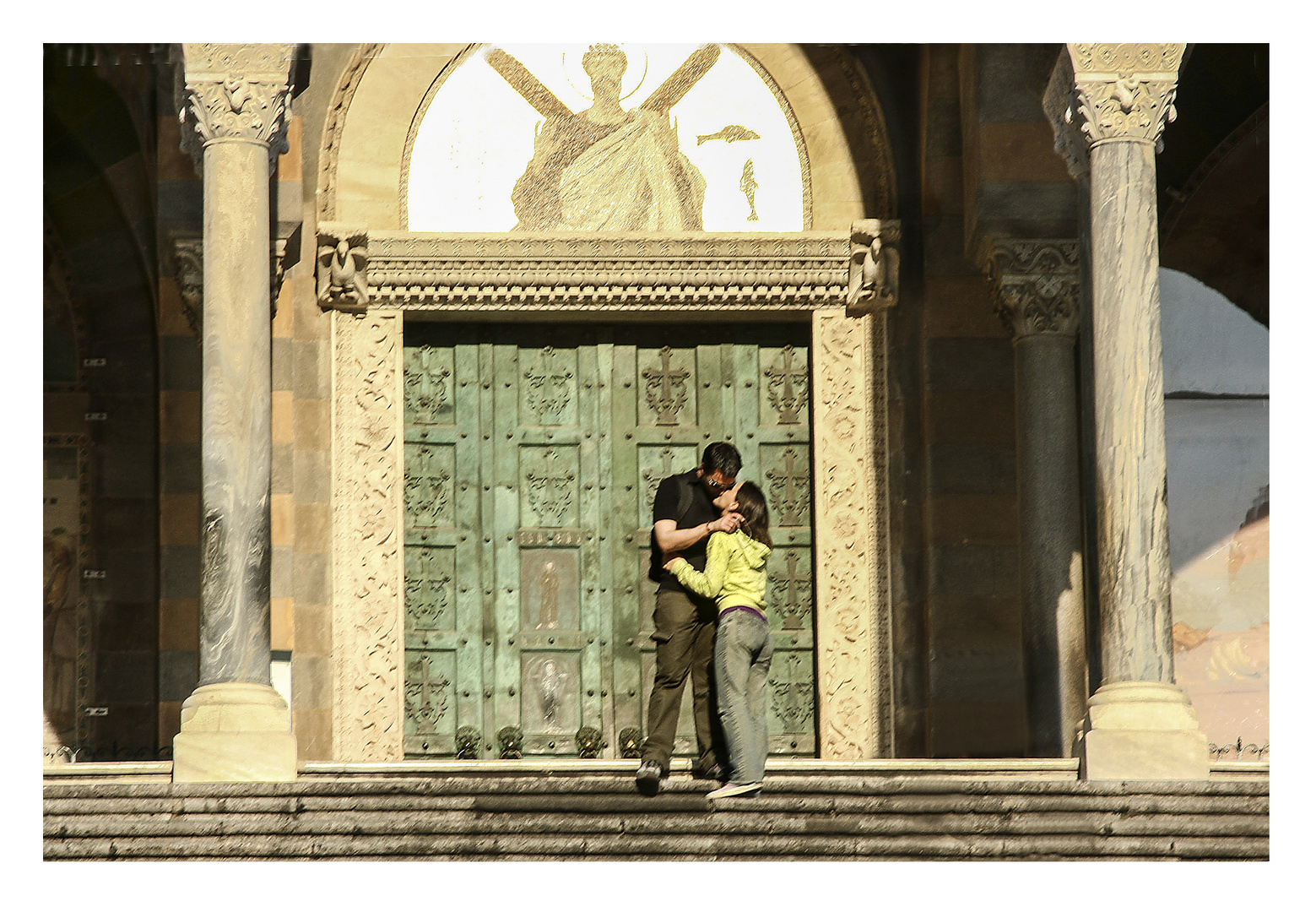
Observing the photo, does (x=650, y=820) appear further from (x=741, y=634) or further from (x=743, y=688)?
(x=741, y=634)

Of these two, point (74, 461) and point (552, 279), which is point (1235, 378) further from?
point (74, 461)

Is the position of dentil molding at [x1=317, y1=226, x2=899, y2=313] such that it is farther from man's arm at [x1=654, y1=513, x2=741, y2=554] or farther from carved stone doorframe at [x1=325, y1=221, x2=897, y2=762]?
man's arm at [x1=654, y1=513, x2=741, y2=554]

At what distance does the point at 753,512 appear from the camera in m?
9.40

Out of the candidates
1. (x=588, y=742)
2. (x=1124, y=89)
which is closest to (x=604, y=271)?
(x=588, y=742)

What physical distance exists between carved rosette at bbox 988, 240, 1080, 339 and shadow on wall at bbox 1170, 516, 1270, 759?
2225 mm

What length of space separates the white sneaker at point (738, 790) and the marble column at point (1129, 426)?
77.2 inches

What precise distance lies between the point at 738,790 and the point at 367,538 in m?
4.81

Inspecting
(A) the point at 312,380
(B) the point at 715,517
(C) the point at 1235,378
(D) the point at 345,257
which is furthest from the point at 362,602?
(C) the point at 1235,378

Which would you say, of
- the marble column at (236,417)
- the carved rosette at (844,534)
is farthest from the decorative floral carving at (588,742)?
the marble column at (236,417)

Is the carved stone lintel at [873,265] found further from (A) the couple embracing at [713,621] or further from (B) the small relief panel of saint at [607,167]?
(A) the couple embracing at [713,621]

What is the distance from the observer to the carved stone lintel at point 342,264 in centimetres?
1305

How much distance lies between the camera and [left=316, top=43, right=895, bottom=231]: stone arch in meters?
13.3

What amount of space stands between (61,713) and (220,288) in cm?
436
